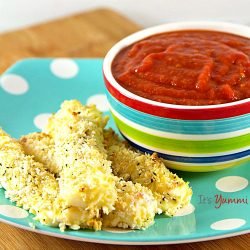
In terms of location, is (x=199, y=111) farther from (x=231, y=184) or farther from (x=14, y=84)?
(x=14, y=84)

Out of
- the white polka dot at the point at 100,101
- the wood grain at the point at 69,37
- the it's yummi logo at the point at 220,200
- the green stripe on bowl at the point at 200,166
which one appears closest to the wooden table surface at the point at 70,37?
the wood grain at the point at 69,37

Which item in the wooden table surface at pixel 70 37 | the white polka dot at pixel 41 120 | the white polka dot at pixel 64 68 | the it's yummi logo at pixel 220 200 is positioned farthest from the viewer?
the wooden table surface at pixel 70 37

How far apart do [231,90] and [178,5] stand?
240cm

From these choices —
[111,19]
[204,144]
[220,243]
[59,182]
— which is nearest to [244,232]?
[220,243]

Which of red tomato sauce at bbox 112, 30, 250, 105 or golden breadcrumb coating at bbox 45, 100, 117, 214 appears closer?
golden breadcrumb coating at bbox 45, 100, 117, 214

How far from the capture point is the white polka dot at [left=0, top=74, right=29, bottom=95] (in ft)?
7.79

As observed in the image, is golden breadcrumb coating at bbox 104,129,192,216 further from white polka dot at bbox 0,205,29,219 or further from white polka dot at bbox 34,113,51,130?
white polka dot at bbox 34,113,51,130

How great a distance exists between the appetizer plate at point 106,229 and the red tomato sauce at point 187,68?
271 mm

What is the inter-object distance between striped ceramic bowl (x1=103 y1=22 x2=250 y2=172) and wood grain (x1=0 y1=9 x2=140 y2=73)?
3.17 ft

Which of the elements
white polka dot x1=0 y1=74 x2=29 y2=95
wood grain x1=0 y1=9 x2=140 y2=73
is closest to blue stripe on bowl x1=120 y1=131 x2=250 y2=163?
white polka dot x1=0 y1=74 x2=29 y2=95

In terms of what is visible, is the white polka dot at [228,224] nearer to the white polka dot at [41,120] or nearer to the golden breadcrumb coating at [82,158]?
the golden breadcrumb coating at [82,158]

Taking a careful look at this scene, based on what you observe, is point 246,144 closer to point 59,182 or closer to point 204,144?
point 204,144

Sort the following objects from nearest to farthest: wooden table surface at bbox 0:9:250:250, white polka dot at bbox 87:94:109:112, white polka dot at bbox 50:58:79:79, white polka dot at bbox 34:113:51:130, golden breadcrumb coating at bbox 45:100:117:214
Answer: golden breadcrumb coating at bbox 45:100:117:214 < white polka dot at bbox 34:113:51:130 < white polka dot at bbox 87:94:109:112 < white polka dot at bbox 50:58:79:79 < wooden table surface at bbox 0:9:250:250

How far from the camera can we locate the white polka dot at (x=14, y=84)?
7.79ft
